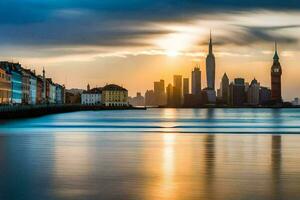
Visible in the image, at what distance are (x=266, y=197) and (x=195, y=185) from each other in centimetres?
364

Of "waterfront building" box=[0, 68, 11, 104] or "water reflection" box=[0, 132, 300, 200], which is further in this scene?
"waterfront building" box=[0, 68, 11, 104]

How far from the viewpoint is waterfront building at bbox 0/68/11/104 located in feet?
589

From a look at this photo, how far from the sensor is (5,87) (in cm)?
18588

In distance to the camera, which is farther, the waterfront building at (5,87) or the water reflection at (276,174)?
the waterfront building at (5,87)

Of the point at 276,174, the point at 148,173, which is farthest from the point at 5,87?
the point at 276,174


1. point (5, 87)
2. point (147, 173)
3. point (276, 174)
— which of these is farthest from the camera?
point (5, 87)

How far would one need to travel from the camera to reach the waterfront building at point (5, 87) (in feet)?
589

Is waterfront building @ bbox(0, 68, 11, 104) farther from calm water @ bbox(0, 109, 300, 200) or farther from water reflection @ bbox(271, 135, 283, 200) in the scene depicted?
water reflection @ bbox(271, 135, 283, 200)

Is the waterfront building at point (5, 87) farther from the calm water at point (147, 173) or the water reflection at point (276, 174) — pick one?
the water reflection at point (276, 174)

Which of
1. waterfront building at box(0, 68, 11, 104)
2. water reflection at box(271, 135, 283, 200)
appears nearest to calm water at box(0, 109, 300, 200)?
water reflection at box(271, 135, 283, 200)

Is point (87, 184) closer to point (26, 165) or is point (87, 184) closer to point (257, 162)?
point (26, 165)

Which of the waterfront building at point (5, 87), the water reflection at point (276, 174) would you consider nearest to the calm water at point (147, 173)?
the water reflection at point (276, 174)

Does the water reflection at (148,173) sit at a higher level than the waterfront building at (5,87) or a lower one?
lower

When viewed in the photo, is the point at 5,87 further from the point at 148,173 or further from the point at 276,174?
the point at 276,174
